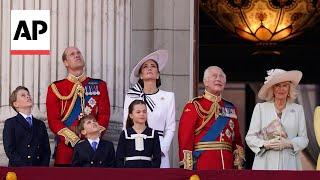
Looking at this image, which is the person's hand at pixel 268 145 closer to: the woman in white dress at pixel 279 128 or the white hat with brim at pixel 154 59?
the woman in white dress at pixel 279 128

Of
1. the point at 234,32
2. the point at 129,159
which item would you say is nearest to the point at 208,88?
the point at 129,159

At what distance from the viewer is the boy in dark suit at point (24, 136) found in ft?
42.6

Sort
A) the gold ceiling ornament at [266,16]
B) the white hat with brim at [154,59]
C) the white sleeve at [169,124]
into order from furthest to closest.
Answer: the gold ceiling ornament at [266,16]
the white hat with brim at [154,59]
the white sleeve at [169,124]


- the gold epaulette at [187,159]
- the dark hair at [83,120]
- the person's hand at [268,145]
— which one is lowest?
the gold epaulette at [187,159]

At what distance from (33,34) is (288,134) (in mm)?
2809

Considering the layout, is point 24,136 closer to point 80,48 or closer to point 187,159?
point 187,159

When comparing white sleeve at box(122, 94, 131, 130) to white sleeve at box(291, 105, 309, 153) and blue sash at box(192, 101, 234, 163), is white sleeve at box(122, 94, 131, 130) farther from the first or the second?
white sleeve at box(291, 105, 309, 153)

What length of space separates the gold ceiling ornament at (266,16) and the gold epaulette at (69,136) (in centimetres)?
747

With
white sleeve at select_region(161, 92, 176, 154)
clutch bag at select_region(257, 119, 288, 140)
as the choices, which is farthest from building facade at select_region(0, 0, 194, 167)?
clutch bag at select_region(257, 119, 288, 140)

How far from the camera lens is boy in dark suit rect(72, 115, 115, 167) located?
12.8m

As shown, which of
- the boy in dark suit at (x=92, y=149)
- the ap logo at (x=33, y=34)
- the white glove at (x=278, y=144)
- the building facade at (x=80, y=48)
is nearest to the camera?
the boy in dark suit at (x=92, y=149)

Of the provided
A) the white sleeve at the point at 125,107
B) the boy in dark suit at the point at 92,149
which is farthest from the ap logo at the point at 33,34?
the boy in dark suit at the point at 92,149

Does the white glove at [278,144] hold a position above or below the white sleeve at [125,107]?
below

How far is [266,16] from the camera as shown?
20.6 metres
